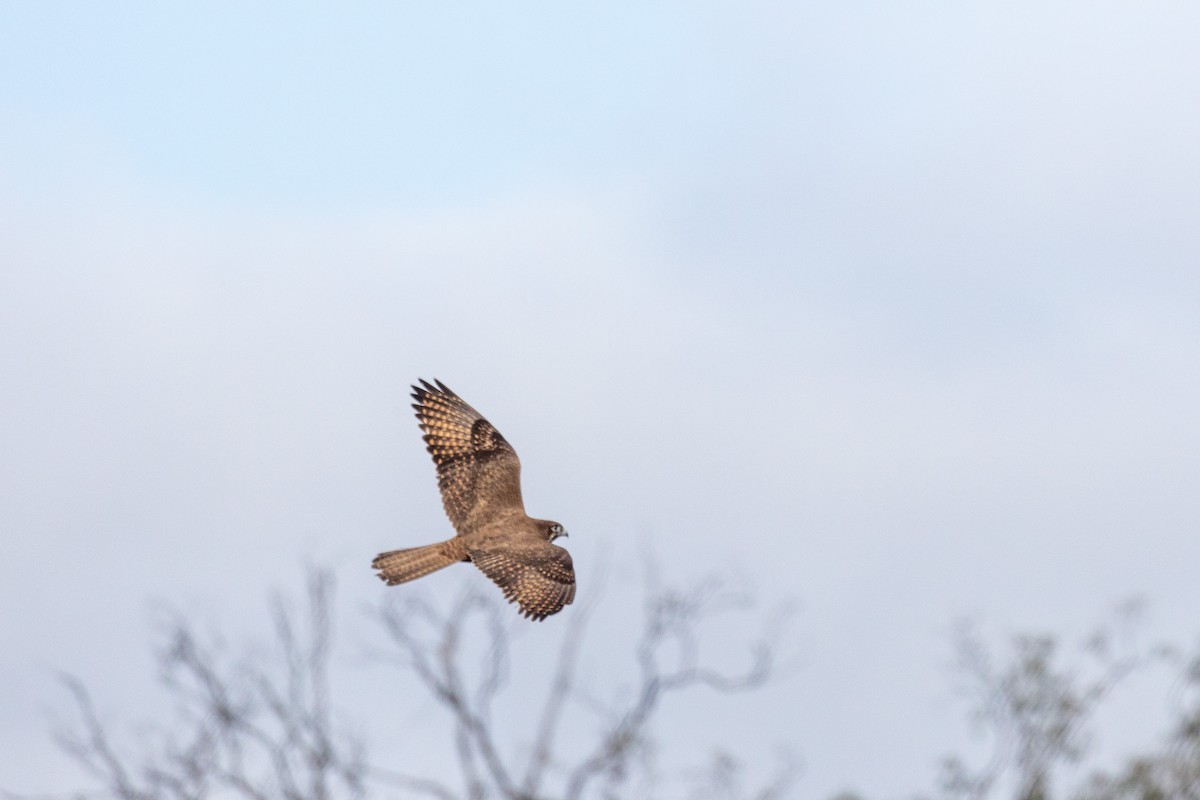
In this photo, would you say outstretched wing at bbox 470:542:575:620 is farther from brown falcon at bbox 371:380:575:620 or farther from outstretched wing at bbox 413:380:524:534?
outstretched wing at bbox 413:380:524:534

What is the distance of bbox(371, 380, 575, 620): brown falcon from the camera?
1766cm

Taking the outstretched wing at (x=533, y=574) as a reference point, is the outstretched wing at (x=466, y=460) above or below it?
above

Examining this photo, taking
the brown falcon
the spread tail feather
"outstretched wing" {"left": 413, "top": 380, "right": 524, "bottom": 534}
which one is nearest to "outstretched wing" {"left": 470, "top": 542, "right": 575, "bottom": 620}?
the brown falcon

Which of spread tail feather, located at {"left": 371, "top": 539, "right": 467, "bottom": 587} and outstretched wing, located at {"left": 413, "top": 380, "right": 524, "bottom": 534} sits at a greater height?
outstretched wing, located at {"left": 413, "top": 380, "right": 524, "bottom": 534}

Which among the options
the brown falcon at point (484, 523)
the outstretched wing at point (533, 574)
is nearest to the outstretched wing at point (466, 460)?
the brown falcon at point (484, 523)

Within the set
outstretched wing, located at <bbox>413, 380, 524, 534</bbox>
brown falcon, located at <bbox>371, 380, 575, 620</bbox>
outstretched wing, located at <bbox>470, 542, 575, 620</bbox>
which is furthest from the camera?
outstretched wing, located at <bbox>413, 380, 524, 534</bbox>

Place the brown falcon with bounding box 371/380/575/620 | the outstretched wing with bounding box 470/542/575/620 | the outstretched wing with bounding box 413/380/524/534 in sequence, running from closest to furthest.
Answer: the outstretched wing with bounding box 470/542/575/620, the brown falcon with bounding box 371/380/575/620, the outstretched wing with bounding box 413/380/524/534

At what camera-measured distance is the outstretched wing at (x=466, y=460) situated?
64.3 feet

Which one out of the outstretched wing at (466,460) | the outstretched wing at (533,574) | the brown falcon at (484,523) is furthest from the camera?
the outstretched wing at (466,460)

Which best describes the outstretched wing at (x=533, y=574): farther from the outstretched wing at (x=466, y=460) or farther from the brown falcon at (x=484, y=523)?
the outstretched wing at (x=466, y=460)

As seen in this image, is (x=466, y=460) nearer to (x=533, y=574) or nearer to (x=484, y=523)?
(x=484, y=523)

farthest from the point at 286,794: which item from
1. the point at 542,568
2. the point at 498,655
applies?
the point at 542,568

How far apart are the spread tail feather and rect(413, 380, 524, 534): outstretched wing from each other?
1118mm

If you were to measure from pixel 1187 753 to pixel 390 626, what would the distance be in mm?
14432
